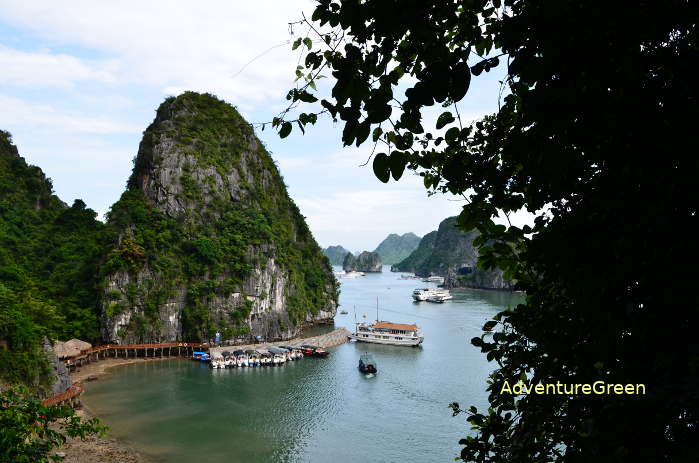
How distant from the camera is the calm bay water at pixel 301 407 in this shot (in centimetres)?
2066

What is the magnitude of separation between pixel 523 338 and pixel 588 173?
1.16 metres

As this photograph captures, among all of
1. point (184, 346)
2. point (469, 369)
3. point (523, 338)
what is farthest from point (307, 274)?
point (523, 338)

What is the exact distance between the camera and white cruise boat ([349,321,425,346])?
4281cm

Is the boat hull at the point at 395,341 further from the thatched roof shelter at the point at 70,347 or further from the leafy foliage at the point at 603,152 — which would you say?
the leafy foliage at the point at 603,152

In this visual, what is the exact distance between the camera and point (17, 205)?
166ft

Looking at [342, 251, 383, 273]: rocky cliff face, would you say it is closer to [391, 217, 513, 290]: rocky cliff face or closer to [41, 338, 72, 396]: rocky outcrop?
[391, 217, 513, 290]: rocky cliff face

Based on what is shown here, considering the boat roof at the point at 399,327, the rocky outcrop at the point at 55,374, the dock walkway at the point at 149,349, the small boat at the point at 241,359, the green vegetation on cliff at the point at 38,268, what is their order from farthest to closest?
the boat roof at the point at 399,327 < the small boat at the point at 241,359 < the dock walkway at the point at 149,349 < the rocky outcrop at the point at 55,374 < the green vegetation on cliff at the point at 38,268

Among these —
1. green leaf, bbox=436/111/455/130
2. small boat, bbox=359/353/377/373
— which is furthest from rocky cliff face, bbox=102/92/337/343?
green leaf, bbox=436/111/455/130

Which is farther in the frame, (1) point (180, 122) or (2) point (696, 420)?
(1) point (180, 122)

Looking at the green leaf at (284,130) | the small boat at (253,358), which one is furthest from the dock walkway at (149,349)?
the green leaf at (284,130)

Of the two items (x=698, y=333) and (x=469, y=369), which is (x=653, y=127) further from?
(x=469, y=369)

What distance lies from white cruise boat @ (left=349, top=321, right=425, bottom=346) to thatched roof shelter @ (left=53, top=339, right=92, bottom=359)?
23.6m

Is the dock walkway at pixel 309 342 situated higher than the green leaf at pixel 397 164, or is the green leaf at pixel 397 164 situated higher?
the green leaf at pixel 397 164

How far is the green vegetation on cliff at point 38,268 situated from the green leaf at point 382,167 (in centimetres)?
2581
